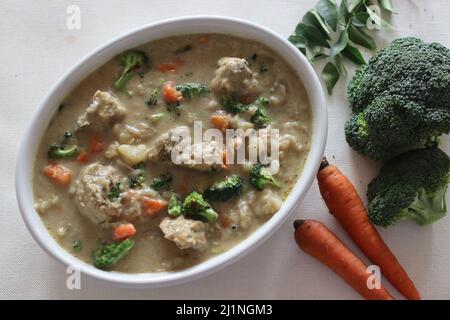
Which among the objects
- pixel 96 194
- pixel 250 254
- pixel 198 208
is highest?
pixel 96 194

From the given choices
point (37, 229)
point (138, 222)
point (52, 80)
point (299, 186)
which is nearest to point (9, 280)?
point (37, 229)

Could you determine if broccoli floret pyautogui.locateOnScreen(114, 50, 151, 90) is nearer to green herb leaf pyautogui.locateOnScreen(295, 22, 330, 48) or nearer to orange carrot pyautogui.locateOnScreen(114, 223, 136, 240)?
orange carrot pyautogui.locateOnScreen(114, 223, 136, 240)

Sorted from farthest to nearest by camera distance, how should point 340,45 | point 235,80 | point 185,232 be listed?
1. point 340,45
2. point 235,80
3. point 185,232

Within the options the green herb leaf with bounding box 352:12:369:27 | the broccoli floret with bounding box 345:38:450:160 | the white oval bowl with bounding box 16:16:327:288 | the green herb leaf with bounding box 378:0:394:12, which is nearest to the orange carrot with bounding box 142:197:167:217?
the white oval bowl with bounding box 16:16:327:288

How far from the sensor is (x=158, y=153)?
3340 mm

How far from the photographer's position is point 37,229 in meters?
3.25

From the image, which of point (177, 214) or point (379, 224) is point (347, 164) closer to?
point (379, 224)

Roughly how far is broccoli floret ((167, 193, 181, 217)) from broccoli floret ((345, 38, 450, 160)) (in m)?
1.07

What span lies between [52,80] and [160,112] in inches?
31.1

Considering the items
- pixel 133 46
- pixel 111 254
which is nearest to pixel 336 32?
pixel 133 46

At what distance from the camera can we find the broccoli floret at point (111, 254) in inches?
129

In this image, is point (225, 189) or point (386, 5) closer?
point (225, 189)

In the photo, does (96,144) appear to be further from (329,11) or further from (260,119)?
(329,11)

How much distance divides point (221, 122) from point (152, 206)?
1.92 ft
